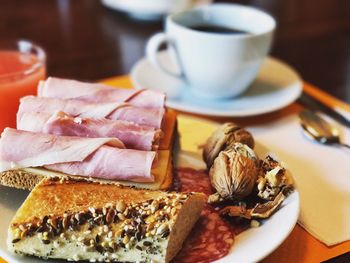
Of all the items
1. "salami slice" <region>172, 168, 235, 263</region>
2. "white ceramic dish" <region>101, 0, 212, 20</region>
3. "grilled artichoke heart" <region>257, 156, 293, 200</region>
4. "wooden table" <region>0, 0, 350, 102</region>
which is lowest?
"wooden table" <region>0, 0, 350, 102</region>

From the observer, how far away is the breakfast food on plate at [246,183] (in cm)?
83

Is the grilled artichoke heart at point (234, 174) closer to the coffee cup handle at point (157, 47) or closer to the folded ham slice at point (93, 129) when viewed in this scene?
the folded ham slice at point (93, 129)

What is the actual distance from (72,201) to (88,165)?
0.31 feet

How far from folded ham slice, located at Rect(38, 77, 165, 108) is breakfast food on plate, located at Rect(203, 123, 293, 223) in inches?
6.6

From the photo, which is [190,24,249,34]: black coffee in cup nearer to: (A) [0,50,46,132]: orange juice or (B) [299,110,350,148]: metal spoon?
(B) [299,110,350,148]: metal spoon

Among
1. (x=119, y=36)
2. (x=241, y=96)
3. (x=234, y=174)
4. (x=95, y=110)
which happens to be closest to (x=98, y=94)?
(x=95, y=110)

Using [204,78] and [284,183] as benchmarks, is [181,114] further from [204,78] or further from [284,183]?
[284,183]

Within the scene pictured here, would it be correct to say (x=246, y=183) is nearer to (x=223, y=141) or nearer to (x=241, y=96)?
(x=223, y=141)

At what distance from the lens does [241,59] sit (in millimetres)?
1212

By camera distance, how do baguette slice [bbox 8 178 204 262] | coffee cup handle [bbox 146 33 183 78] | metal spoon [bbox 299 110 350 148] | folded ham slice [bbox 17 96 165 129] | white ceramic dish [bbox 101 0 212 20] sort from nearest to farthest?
baguette slice [bbox 8 178 204 262], folded ham slice [bbox 17 96 165 129], metal spoon [bbox 299 110 350 148], coffee cup handle [bbox 146 33 183 78], white ceramic dish [bbox 101 0 212 20]

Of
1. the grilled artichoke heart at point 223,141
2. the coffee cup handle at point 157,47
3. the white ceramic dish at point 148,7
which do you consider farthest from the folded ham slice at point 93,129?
the white ceramic dish at point 148,7

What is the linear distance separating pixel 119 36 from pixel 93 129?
0.82m

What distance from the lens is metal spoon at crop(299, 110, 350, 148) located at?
111 cm

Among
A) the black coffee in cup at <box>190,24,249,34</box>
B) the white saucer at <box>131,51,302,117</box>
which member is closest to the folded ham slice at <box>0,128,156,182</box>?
the white saucer at <box>131,51,302,117</box>
